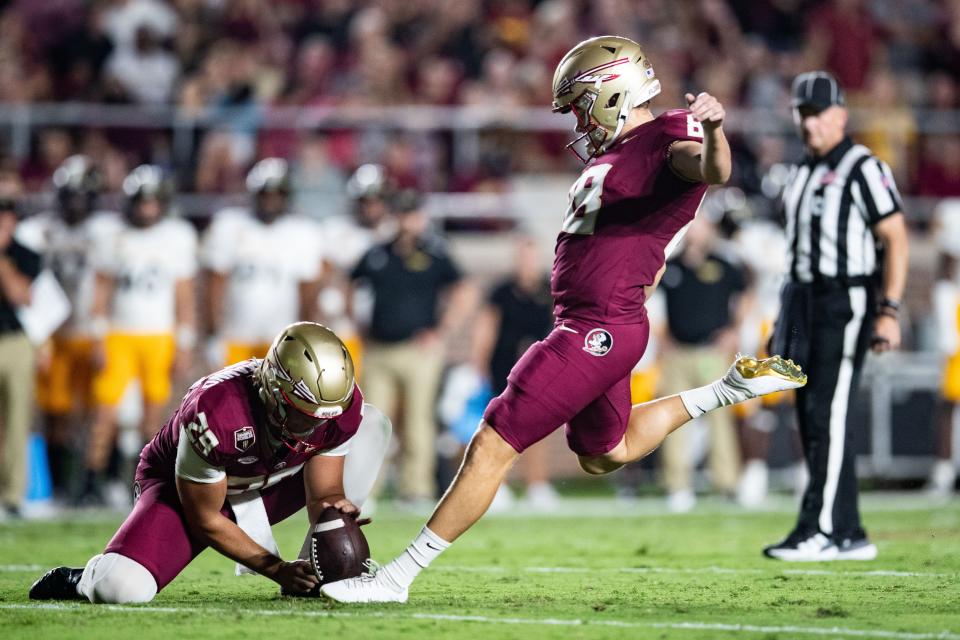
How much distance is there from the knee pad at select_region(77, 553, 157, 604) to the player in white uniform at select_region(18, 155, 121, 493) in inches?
202

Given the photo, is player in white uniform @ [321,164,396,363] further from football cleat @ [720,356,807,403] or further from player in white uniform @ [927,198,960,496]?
football cleat @ [720,356,807,403]

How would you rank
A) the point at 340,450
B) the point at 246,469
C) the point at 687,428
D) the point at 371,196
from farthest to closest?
the point at 687,428 → the point at 371,196 → the point at 340,450 → the point at 246,469

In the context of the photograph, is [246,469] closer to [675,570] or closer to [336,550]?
[336,550]

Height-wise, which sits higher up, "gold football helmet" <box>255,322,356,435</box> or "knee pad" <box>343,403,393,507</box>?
"gold football helmet" <box>255,322,356,435</box>

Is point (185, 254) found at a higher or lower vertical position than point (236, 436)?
higher

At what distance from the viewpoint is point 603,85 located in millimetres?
5383

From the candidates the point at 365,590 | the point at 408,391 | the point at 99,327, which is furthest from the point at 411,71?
the point at 365,590

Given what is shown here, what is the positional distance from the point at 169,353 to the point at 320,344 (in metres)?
5.30

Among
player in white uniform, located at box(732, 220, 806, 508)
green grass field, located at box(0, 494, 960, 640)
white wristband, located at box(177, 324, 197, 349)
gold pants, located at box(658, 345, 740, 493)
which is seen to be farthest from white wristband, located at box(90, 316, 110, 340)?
player in white uniform, located at box(732, 220, 806, 508)

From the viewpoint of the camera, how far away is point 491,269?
1291cm

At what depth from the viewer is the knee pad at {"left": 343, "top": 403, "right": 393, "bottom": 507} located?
228 inches

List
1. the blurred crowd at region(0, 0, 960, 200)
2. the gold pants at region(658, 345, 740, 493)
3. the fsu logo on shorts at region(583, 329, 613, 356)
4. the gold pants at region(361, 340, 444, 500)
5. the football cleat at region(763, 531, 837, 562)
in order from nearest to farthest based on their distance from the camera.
Result: the fsu logo on shorts at region(583, 329, 613, 356) < the football cleat at region(763, 531, 837, 562) < the gold pants at region(361, 340, 444, 500) < the gold pants at region(658, 345, 740, 493) < the blurred crowd at region(0, 0, 960, 200)

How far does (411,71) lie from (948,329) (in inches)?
213

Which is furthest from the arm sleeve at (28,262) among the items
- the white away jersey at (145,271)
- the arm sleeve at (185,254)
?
the arm sleeve at (185,254)
